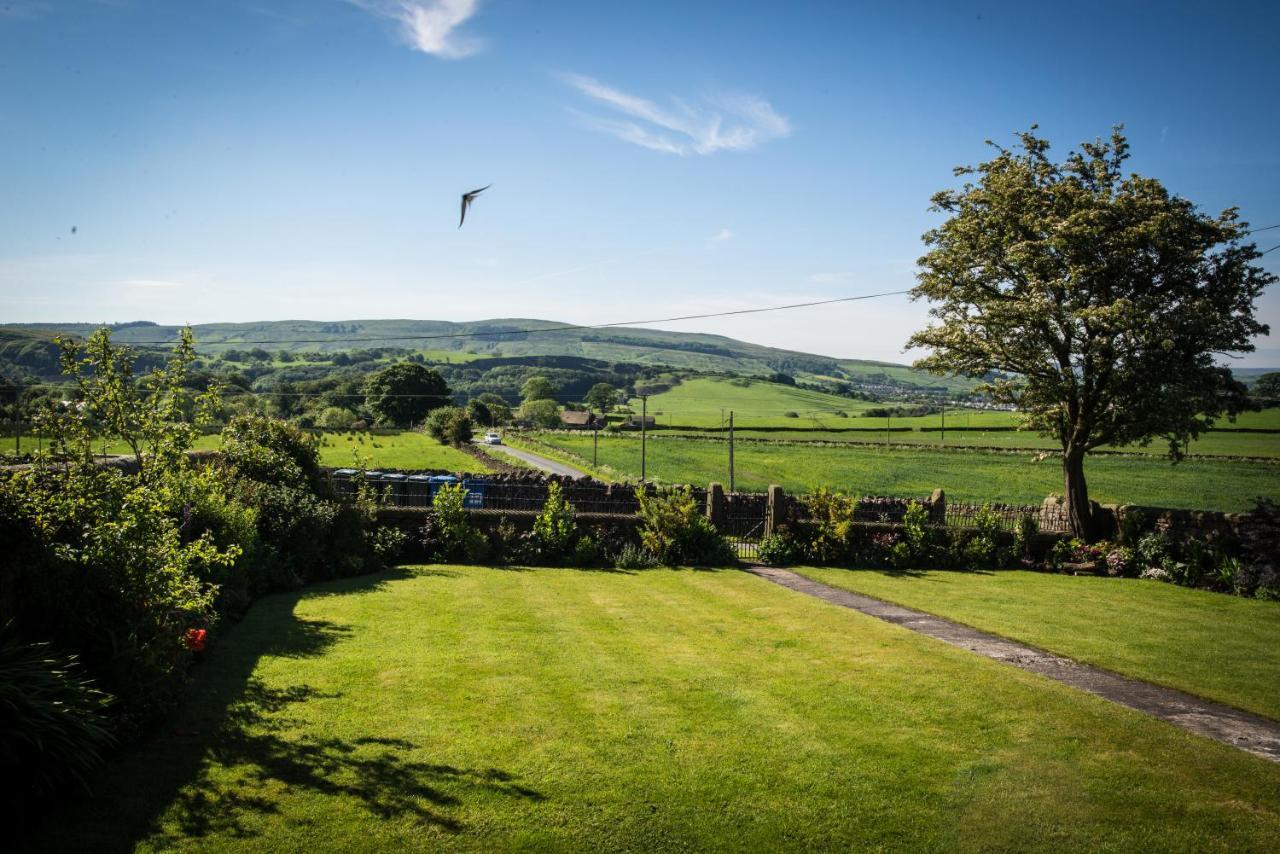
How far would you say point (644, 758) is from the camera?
7.02 m

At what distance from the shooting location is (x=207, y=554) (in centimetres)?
909

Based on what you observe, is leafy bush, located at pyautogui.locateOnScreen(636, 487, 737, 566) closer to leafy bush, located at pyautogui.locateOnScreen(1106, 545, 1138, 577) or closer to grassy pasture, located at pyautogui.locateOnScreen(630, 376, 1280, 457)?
leafy bush, located at pyautogui.locateOnScreen(1106, 545, 1138, 577)


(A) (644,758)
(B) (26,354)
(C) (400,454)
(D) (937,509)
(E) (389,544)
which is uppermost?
(B) (26,354)

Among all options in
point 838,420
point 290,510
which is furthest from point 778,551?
point 838,420

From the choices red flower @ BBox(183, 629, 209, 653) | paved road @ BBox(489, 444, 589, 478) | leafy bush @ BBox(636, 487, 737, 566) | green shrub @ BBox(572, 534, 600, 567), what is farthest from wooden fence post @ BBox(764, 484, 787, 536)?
paved road @ BBox(489, 444, 589, 478)

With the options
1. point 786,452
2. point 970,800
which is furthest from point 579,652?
point 786,452

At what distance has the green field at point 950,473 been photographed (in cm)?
4381

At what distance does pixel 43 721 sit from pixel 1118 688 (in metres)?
11.9

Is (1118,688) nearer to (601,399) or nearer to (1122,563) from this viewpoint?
(1122,563)

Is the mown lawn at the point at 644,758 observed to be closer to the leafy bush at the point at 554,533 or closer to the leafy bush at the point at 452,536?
the leafy bush at the point at 452,536

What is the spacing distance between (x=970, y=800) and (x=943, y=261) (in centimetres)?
2127

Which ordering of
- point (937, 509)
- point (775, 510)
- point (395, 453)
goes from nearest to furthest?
point (775, 510), point (937, 509), point (395, 453)

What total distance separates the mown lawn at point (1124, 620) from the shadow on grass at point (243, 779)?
31.3 ft

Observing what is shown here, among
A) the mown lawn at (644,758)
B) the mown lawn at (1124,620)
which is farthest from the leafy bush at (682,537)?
the mown lawn at (644,758)
